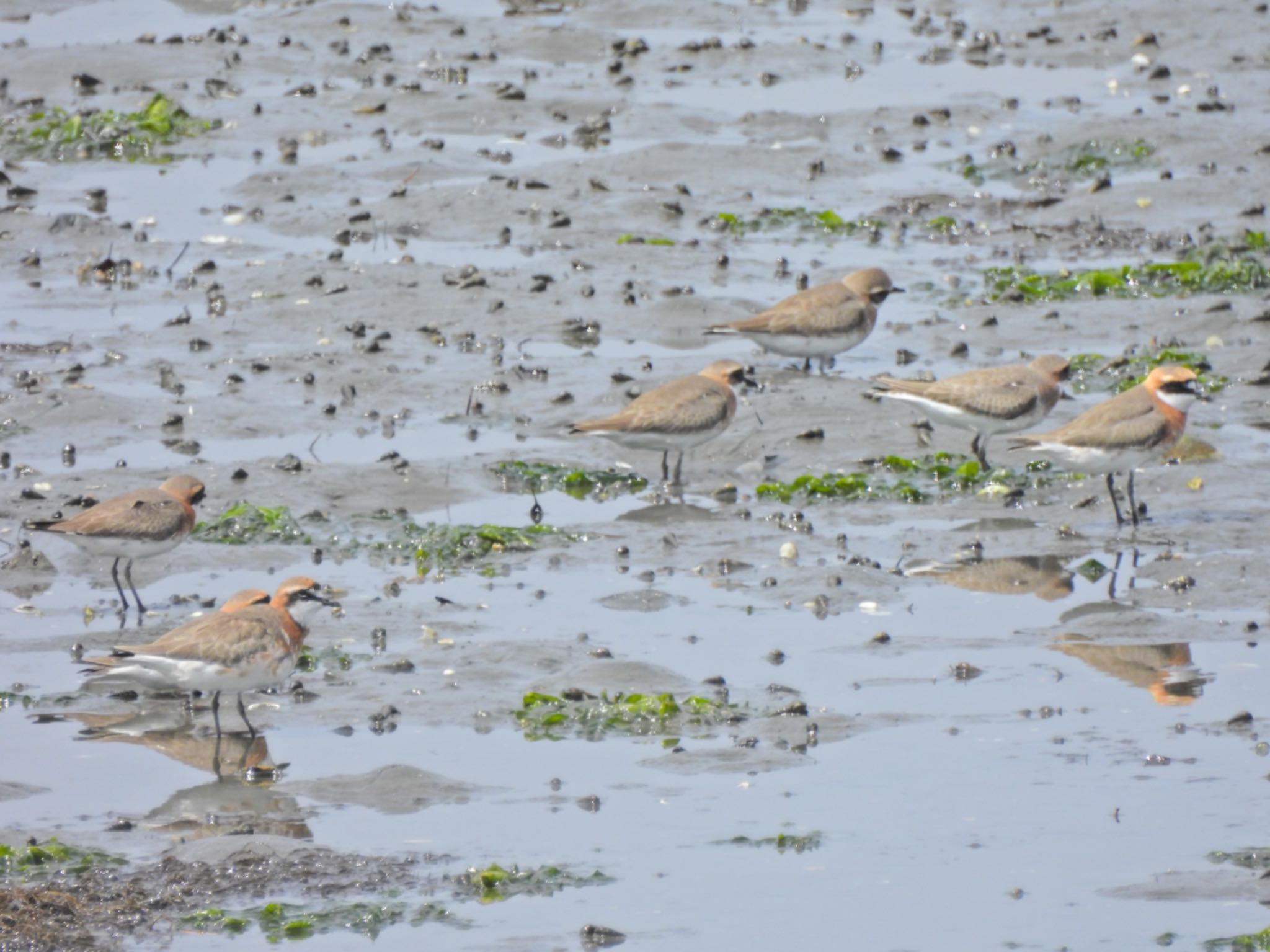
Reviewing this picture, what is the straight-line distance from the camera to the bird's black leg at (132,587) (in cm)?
1360

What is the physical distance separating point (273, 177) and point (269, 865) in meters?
17.3

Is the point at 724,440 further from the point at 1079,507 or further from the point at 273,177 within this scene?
the point at 273,177

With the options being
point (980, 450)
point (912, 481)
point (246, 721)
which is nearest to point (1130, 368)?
point (980, 450)

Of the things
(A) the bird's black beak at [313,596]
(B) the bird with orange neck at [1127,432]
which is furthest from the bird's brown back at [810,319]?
(A) the bird's black beak at [313,596]

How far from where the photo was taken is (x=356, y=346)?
64.2 feet

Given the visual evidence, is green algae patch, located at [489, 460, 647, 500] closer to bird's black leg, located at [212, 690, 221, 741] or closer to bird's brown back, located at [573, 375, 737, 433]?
bird's brown back, located at [573, 375, 737, 433]

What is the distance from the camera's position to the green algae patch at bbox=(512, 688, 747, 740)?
11.5 m

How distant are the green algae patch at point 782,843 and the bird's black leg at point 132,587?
536 centimetres

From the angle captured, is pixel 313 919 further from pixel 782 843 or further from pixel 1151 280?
pixel 1151 280

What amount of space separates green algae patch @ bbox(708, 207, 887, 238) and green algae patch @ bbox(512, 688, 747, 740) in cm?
1283

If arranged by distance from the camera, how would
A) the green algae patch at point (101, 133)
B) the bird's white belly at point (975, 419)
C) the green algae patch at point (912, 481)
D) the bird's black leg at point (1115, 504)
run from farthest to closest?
the green algae patch at point (101, 133) → the bird's white belly at point (975, 419) → the green algae patch at point (912, 481) → the bird's black leg at point (1115, 504)

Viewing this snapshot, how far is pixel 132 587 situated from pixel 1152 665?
695cm

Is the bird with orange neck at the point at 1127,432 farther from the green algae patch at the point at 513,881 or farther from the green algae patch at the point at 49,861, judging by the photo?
the green algae patch at the point at 49,861

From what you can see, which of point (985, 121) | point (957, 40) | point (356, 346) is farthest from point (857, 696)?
point (957, 40)
